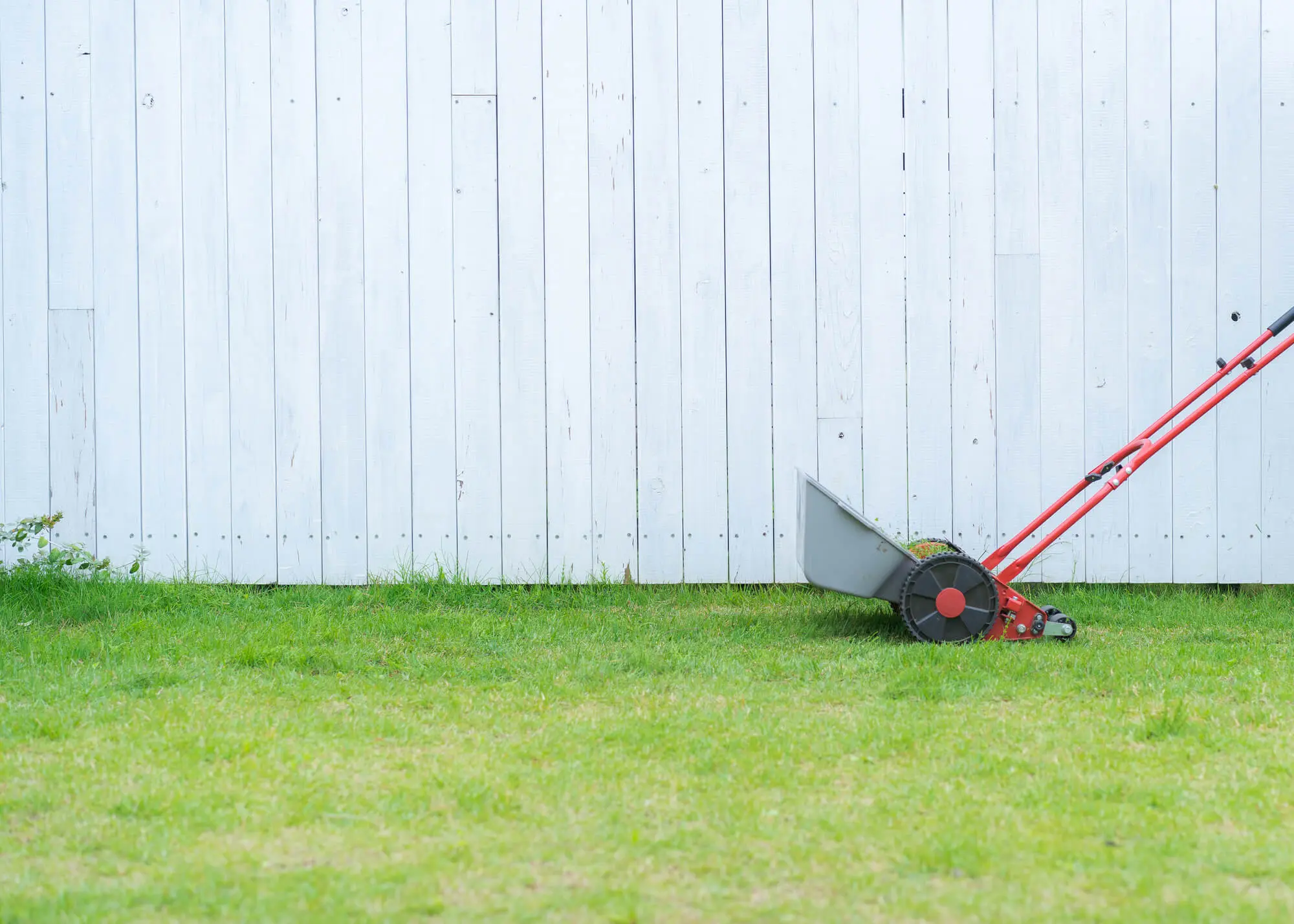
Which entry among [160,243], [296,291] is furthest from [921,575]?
[160,243]

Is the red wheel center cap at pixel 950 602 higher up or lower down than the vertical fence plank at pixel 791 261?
lower down

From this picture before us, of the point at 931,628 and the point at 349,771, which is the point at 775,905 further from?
the point at 931,628

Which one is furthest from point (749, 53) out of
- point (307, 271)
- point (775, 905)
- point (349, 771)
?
point (775, 905)

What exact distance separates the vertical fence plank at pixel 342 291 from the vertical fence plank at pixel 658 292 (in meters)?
1.16

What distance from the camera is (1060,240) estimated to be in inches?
187

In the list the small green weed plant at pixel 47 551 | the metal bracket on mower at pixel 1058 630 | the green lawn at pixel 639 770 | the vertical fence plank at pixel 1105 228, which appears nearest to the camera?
the green lawn at pixel 639 770

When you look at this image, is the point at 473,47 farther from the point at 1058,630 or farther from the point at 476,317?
the point at 1058,630

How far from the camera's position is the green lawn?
1.96 meters

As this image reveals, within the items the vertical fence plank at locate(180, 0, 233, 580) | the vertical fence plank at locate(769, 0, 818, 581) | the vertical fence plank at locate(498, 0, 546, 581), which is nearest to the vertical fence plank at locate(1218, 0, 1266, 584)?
the vertical fence plank at locate(769, 0, 818, 581)

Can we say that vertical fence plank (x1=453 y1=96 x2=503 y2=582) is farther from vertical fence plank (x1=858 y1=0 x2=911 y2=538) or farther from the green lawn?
vertical fence plank (x1=858 y1=0 x2=911 y2=538)

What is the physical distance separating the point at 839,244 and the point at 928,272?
0.39 metres

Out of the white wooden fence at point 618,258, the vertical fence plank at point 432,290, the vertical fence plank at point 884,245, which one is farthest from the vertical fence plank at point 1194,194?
the vertical fence plank at point 432,290

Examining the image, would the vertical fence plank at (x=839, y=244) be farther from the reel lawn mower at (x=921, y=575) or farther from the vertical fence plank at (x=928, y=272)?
the reel lawn mower at (x=921, y=575)

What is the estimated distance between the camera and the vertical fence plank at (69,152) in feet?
15.6
